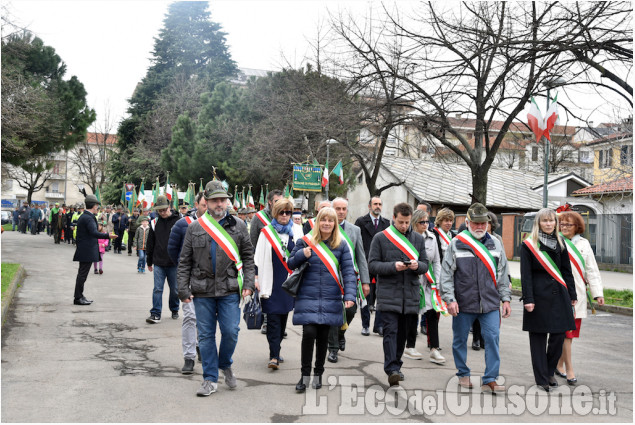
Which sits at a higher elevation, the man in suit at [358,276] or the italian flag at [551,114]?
the italian flag at [551,114]

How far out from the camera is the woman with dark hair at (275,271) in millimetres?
7238

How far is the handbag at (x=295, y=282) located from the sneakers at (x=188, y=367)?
1.43m

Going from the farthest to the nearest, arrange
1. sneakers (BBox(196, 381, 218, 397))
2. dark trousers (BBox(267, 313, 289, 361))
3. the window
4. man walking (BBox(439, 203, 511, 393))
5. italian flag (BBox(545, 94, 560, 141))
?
the window < italian flag (BBox(545, 94, 560, 141)) < dark trousers (BBox(267, 313, 289, 361)) < man walking (BBox(439, 203, 511, 393)) < sneakers (BBox(196, 381, 218, 397))

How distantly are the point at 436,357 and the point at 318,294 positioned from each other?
7.25 ft

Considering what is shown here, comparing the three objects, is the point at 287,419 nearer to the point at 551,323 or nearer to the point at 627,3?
the point at 551,323

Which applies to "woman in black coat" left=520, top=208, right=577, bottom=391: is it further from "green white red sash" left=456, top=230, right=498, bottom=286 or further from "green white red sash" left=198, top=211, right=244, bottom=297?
"green white red sash" left=198, top=211, right=244, bottom=297

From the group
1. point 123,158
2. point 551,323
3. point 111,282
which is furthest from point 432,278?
A: point 123,158

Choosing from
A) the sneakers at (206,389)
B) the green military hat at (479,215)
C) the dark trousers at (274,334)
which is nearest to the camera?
the sneakers at (206,389)

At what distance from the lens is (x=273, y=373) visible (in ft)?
23.0

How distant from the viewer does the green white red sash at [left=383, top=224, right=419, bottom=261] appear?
6.95 m

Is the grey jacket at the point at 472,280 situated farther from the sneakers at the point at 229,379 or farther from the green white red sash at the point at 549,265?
the sneakers at the point at 229,379

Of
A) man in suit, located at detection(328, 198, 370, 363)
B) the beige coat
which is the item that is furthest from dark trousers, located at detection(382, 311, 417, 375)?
the beige coat

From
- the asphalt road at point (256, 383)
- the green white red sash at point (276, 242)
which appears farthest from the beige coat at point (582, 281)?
the green white red sash at point (276, 242)

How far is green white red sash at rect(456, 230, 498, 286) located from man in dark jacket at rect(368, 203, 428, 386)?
531mm
